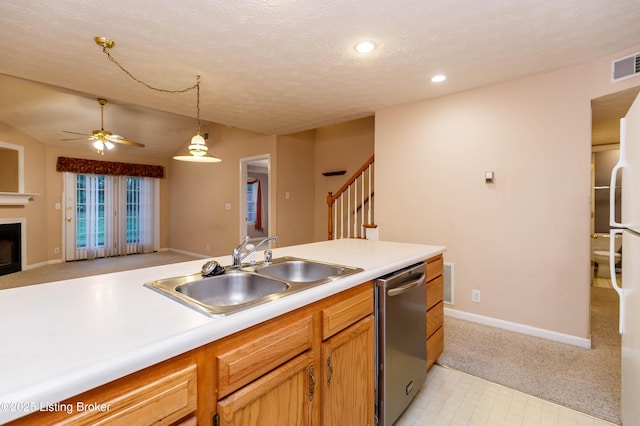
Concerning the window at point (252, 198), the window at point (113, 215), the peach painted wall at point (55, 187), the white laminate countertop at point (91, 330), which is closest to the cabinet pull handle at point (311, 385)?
the white laminate countertop at point (91, 330)

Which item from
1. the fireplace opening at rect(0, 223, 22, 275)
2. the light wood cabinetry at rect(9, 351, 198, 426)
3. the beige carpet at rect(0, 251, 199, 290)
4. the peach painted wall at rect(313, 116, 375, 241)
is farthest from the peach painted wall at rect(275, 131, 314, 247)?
the fireplace opening at rect(0, 223, 22, 275)

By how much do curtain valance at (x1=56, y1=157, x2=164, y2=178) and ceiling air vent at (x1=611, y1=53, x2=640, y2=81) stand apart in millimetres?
7824

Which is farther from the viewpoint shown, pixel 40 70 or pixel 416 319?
pixel 40 70

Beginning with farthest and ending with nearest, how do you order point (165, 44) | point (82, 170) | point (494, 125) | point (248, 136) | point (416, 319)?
point (82, 170) → point (248, 136) → point (494, 125) → point (165, 44) → point (416, 319)

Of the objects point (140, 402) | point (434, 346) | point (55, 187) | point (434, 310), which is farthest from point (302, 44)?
point (55, 187)

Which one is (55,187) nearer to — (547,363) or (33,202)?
(33,202)

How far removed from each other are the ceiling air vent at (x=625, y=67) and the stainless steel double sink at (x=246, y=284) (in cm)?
265

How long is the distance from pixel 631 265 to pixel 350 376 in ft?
4.52

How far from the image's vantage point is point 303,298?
43.2 inches

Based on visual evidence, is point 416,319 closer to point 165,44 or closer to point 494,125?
point 494,125

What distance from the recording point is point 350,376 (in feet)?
4.43

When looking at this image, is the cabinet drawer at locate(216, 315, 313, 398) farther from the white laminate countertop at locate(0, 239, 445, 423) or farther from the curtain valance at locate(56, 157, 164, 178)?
the curtain valance at locate(56, 157, 164, 178)

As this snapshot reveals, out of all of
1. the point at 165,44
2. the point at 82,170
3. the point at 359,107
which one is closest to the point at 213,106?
the point at 165,44

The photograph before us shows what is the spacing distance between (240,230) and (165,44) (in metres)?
3.86
